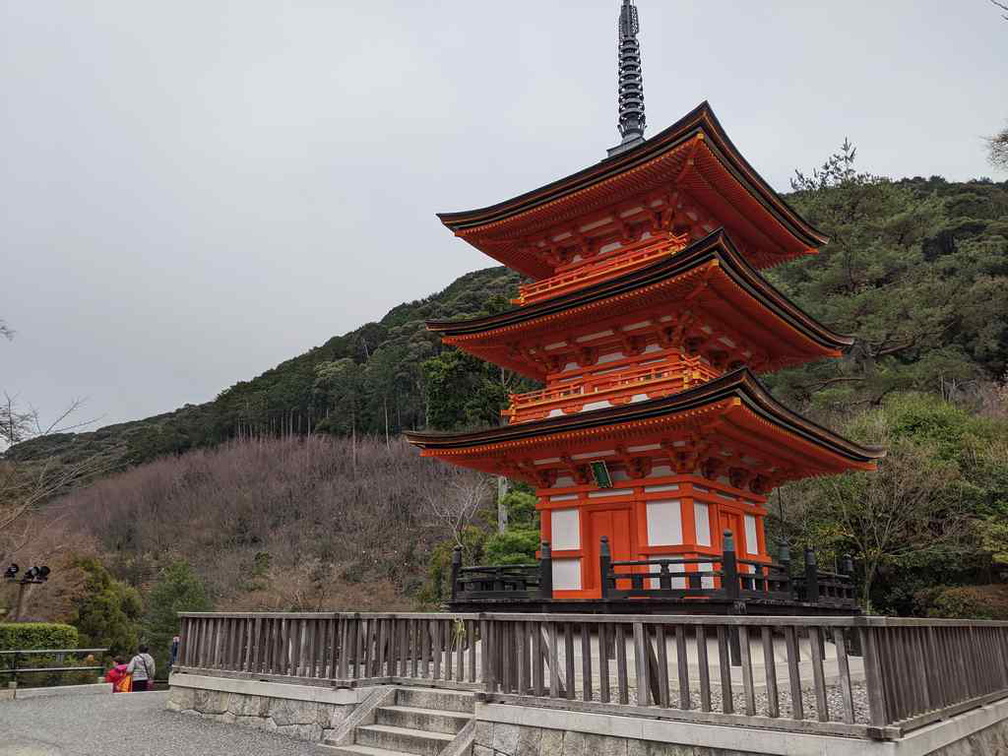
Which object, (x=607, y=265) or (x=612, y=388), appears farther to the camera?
(x=607, y=265)

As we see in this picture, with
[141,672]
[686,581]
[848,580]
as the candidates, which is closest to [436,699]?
[686,581]

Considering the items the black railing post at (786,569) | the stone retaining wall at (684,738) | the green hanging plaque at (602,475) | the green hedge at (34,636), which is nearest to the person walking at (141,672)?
the green hedge at (34,636)

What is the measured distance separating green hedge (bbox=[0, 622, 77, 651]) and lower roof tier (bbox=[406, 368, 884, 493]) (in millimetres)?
12212

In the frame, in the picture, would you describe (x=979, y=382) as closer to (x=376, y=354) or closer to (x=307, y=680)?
(x=307, y=680)

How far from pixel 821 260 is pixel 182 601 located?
119 ft

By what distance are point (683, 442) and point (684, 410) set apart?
4.08ft

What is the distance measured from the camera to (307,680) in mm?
10125

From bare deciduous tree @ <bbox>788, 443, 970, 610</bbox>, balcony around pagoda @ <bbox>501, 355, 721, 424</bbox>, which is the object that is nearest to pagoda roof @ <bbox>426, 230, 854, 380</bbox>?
balcony around pagoda @ <bbox>501, 355, 721, 424</bbox>

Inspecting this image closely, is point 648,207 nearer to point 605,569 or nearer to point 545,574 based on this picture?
point 605,569

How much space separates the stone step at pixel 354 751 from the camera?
28.2 ft

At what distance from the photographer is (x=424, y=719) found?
9023 millimetres

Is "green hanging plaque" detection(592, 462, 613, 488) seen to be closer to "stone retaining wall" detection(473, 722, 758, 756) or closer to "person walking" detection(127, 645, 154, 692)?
"stone retaining wall" detection(473, 722, 758, 756)

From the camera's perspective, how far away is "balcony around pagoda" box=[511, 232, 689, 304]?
46.1ft

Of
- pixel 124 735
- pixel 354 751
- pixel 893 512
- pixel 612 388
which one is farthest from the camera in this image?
pixel 893 512
